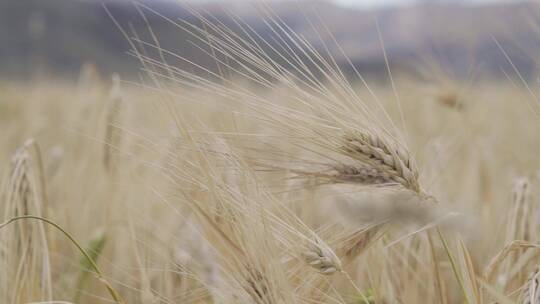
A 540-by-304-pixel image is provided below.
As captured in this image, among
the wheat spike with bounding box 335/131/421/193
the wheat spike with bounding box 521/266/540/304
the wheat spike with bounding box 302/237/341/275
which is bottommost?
the wheat spike with bounding box 521/266/540/304

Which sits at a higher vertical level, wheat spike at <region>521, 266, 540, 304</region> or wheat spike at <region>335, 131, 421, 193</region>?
wheat spike at <region>335, 131, 421, 193</region>

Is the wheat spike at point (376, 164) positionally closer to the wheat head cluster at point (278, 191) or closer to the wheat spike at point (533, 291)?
the wheat head cluster at point (278, 191)

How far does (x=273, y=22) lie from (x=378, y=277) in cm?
41

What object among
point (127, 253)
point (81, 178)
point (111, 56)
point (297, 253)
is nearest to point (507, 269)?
point (297, 253)

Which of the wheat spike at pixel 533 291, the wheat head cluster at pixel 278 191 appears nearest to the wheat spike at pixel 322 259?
the wheat head cluster at pixel 278 191

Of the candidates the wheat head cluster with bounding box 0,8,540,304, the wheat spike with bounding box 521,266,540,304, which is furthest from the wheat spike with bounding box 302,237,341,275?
the wheat spike with bounding box 521,266,540,304

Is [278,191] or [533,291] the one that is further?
[278,191]

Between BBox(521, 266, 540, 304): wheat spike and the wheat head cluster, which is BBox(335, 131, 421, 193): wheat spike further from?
BBox(521, 266, 540, 304): wheat spike

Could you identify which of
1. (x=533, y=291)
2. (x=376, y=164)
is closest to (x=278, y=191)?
(x=376, y=164)

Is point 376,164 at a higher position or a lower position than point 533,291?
higher

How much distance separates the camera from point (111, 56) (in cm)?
3491

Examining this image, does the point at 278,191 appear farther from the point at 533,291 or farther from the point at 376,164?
the point at 533,291

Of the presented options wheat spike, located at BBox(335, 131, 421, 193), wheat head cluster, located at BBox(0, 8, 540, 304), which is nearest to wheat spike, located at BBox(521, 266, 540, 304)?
wheat head cluster, located at BBox(0, 8, 540, 304)

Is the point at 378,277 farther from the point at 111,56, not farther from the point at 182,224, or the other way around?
the point at 111,56
